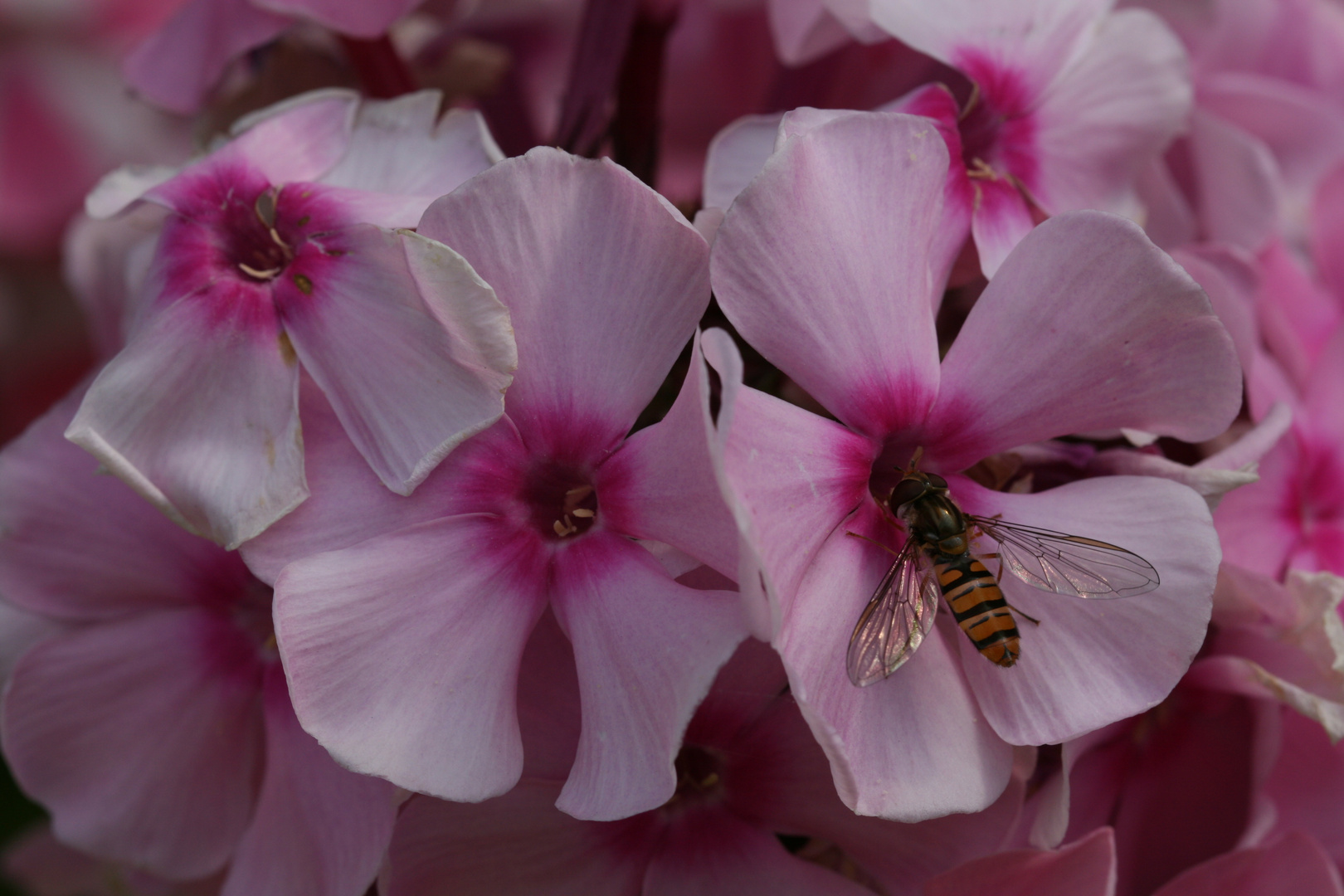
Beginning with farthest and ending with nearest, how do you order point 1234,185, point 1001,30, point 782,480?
point 1234,185
point 1001,30
point 782,480

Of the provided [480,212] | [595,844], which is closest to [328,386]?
[480,212]

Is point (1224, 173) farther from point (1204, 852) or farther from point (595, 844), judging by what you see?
point (595, 844)

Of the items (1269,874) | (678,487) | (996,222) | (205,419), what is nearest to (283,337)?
(205,419)

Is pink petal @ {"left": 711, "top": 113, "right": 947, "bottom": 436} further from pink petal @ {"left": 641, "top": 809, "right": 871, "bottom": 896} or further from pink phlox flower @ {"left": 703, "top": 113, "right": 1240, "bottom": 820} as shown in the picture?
pink petal @ {"left": 641, "top": 809, "right": 871, "bottom": 896}

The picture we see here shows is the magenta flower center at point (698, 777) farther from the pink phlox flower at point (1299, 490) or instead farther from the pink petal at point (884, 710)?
the pink phlox flower at point (1299, 490)

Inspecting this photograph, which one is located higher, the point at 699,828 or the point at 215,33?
the point at 215,33

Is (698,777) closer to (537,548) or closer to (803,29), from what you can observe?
(537,548)
